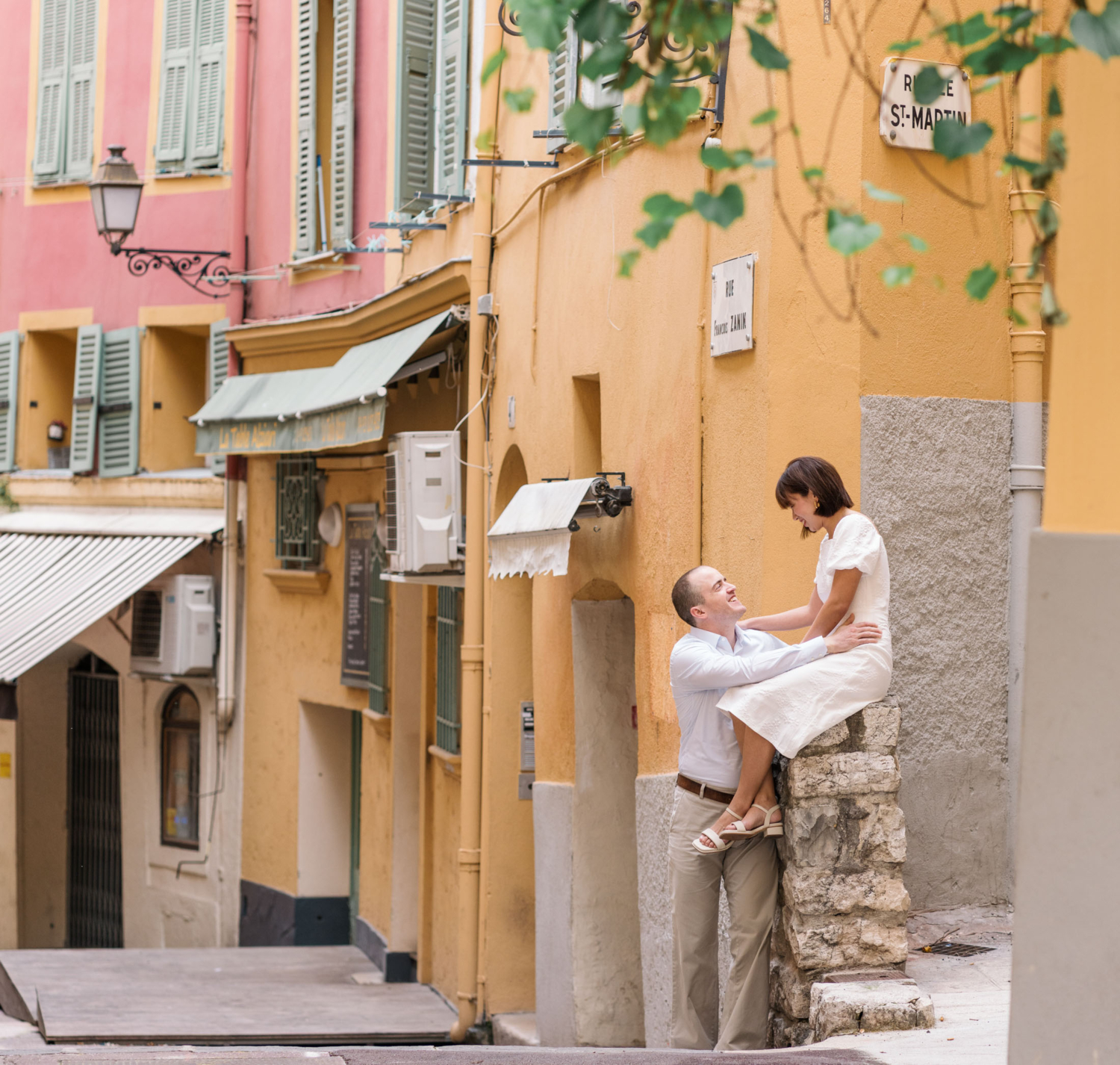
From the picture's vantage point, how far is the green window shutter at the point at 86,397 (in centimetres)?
1574

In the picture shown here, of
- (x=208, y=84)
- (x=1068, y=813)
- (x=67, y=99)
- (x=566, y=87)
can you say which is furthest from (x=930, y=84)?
(x=67, y=99)

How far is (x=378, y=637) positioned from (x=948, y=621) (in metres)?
6.48

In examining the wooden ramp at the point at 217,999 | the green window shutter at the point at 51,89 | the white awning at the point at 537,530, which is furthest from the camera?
the green window shutter at the point at 51,89

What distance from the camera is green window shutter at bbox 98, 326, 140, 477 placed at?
1552 cm

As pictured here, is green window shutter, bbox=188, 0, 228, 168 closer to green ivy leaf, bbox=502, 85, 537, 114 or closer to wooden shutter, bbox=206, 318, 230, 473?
wooden shutter, bbox=206, 318, 230, 473

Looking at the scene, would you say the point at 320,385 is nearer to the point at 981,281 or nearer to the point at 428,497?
the point at 428,497

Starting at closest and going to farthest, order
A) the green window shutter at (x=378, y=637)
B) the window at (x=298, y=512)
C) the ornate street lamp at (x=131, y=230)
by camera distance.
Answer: the green window shutter at (x=378, y=637), the ornate street lamp at (x=131, y=230), the window at (x=298, y=512)

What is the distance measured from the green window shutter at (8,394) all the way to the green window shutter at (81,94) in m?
1.68

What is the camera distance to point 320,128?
13719 mm

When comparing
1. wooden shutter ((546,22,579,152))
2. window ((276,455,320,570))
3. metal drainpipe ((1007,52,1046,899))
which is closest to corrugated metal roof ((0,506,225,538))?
window ((276,455,320,570))

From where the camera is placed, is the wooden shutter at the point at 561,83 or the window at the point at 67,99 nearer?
the wooden shutter at the point at 561,83

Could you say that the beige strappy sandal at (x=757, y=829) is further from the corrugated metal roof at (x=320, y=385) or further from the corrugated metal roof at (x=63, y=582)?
the corrugated metal roof at (x=63, y=582)

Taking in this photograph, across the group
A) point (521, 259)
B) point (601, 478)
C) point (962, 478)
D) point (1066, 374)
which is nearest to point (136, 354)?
point (521, 259)

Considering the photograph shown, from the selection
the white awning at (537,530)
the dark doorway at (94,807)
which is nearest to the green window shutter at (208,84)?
the dark doorway at (94,807)
